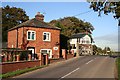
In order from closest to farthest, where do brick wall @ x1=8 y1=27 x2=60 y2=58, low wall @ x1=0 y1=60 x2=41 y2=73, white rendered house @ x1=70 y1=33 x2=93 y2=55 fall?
low wall @ x1=0 y1=60 x2=41 y2=73, brick wall @ x1=8 y1=27 x2=60 y2=58, white rendered house @ x1=70 y1=33 x2=93 y2=55

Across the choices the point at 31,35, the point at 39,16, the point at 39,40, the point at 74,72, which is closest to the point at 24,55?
the point at 31,35

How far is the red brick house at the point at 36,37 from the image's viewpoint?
4641cm

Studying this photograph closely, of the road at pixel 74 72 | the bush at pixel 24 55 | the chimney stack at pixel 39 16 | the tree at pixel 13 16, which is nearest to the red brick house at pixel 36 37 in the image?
the chimney stack at pixel 39 16

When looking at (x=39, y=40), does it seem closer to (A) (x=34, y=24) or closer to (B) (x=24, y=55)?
(A) (x=34, y=24)

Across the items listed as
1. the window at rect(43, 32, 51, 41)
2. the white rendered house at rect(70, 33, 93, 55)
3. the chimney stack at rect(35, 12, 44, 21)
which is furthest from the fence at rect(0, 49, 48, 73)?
the white rendered house at rect(70, 33, 93, 55)

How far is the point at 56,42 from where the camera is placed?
1969 inches

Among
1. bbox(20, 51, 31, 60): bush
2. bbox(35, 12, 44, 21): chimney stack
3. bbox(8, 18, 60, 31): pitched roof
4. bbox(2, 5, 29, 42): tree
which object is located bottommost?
bbox(20, 51, 31, 60): bush

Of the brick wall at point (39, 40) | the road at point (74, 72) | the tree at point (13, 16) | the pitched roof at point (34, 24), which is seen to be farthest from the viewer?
the tree at point (13, 16)

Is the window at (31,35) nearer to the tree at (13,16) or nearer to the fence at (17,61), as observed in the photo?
the fence at (17,61)

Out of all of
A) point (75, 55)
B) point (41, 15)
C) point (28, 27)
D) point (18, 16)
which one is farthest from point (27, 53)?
point (18, 16)

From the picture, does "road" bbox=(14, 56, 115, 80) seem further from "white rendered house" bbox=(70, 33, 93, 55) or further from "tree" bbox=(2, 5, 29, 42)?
"white rendered house" bbox=(70, 33, 93, 55)

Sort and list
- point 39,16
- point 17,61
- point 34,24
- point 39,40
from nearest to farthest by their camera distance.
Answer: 1. point 17,61
2. point 39,40
3. point 34,24
4. point 39,16

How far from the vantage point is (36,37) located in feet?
155

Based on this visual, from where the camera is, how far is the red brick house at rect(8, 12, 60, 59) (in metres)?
46.4
